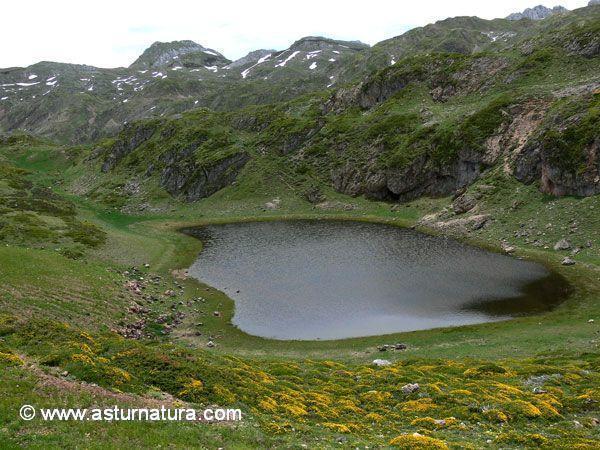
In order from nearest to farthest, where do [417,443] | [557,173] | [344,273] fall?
[417,443] < [344,273] < [557,173]

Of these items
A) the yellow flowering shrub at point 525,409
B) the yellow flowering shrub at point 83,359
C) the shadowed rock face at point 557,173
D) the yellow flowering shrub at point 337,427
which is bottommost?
the yellow flowering shrub at point 337,427

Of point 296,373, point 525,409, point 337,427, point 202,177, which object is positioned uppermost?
point 202,177

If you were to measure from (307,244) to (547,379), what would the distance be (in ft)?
212

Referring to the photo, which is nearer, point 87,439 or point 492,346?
point 87,439

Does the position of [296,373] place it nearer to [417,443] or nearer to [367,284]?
[417,443]

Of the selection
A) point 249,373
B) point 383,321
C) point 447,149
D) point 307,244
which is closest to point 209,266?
point 307,244

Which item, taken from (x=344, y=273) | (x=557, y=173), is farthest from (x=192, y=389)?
(x=557, y=173)

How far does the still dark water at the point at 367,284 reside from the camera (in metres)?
55.0

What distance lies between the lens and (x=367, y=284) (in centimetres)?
6694

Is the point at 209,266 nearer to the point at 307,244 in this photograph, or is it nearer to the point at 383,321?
the point at 307,244

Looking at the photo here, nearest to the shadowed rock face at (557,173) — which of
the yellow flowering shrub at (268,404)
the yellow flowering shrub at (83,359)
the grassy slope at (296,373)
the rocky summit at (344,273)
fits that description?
the rocky summit at (344,273)

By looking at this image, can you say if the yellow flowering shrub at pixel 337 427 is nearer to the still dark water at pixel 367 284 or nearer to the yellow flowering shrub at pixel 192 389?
the yellow flowering shrub at pixel 192 389

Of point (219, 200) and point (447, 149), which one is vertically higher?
point (447, 149)

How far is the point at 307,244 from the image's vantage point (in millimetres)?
95125
